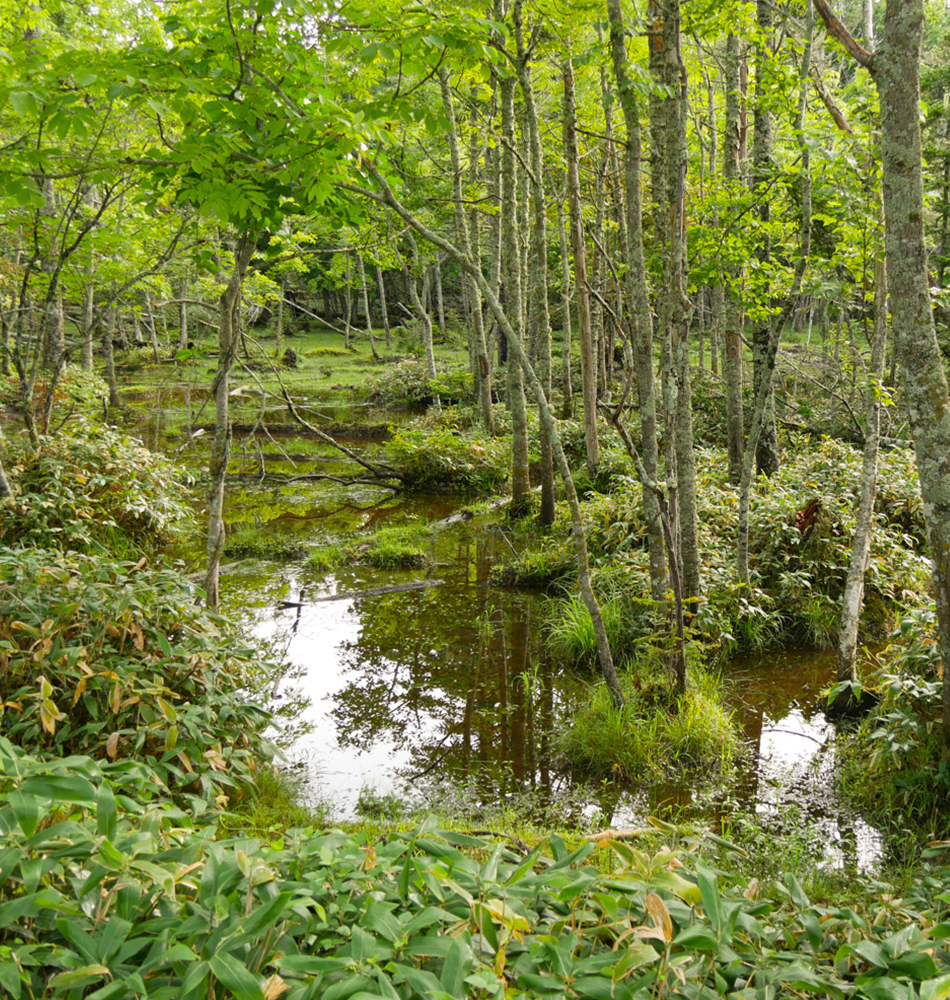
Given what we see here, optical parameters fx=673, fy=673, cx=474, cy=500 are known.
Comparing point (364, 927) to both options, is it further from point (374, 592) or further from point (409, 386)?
point (409, 386)

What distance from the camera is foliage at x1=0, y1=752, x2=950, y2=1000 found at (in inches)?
56.1

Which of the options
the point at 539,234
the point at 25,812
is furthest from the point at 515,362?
the point at 25,812

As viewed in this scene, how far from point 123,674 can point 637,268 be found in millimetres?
3866

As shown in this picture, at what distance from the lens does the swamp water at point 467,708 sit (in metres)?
4.18

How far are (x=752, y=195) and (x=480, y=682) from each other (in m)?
5.13

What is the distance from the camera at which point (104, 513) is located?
782 cm

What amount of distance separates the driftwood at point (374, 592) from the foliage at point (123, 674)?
11.3 ft

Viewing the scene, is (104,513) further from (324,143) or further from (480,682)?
(324,143)

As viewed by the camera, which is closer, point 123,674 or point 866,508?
point 123,674

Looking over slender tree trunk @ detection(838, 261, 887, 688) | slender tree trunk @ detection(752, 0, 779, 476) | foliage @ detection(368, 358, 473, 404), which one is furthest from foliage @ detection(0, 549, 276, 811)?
foliage @ detection(368, 358, 473, 404)

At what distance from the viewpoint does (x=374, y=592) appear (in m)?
7.82

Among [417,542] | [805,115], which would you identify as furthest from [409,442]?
[805,115]

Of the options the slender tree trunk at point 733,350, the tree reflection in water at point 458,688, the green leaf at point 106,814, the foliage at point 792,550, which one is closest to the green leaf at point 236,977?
the green leaf at point 106,814

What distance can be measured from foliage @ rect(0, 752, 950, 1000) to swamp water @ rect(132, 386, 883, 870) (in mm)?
2194
